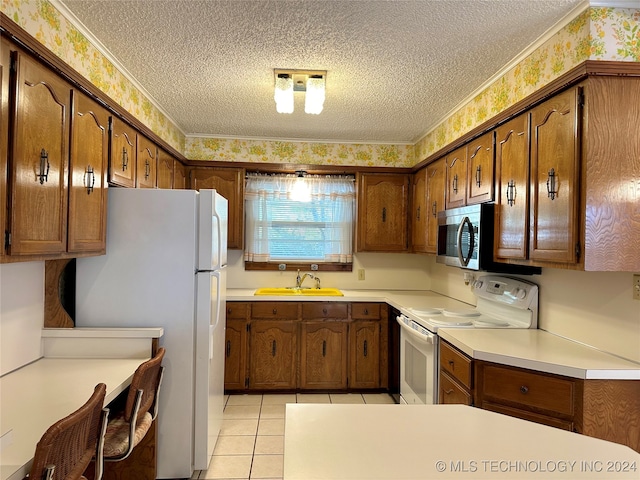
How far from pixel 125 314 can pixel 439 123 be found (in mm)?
Answer: 2814

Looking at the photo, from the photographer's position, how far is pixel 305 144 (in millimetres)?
4094

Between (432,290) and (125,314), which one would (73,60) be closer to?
(125,314)

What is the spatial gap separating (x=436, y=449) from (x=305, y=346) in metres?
2.73

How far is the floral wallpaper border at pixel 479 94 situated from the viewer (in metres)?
1.74

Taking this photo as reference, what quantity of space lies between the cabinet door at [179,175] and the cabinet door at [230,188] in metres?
0.07

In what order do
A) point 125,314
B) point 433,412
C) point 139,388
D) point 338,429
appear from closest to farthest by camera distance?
1. point 338,429
2. point 433,412
3. point 139,388
4. point 125,314

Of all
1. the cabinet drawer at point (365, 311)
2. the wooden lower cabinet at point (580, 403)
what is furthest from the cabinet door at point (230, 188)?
the wooden lower cabinet at point (580, 403)

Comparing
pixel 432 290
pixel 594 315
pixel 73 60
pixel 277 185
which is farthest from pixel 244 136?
pixel 594 315

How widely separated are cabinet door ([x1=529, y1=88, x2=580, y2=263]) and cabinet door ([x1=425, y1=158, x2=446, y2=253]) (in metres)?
1.24

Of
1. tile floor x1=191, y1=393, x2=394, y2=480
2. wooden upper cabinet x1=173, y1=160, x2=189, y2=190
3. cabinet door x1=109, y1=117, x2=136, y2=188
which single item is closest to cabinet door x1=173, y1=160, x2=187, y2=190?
wooden upper cabinet x1=173, y1=160, x2=189, y2=190

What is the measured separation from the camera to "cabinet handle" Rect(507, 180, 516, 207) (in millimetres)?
2227

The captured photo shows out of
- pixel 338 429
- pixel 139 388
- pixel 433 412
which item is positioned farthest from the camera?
pixel 139 388

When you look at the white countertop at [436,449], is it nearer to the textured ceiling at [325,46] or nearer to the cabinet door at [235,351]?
the textured ceiling at [325,46]

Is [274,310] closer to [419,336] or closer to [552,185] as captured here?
[419,336]
